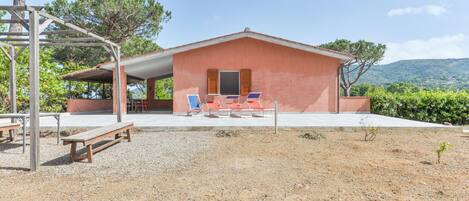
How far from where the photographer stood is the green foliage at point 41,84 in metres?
10.3

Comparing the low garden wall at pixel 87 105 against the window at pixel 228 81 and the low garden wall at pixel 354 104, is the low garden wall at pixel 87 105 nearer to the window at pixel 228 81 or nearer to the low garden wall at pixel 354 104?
the window at pixel 228 81

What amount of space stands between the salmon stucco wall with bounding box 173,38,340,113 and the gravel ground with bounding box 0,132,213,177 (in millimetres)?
5659

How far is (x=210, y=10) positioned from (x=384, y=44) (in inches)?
1276

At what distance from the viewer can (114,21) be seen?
1839 cm

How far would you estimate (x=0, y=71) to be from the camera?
10.1m

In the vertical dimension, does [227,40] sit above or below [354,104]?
above

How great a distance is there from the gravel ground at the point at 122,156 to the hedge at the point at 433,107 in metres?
9.31

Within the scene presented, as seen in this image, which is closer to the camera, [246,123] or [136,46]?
[246,123]

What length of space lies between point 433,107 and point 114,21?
60.4 feet

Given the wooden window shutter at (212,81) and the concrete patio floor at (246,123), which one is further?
the wooden window shutter at (212,81)

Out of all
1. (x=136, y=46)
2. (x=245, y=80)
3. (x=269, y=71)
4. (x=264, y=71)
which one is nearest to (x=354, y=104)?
(x=269, y=71)

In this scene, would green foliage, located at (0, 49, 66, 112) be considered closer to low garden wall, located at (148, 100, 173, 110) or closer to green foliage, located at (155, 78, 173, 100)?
low garden wall, located at (148, 100, 173, 110)

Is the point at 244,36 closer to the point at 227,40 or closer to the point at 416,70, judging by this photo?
the point at 227,40

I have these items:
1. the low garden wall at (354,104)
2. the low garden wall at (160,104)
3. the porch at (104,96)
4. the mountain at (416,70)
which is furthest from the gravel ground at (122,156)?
the mountain at (416,70)
